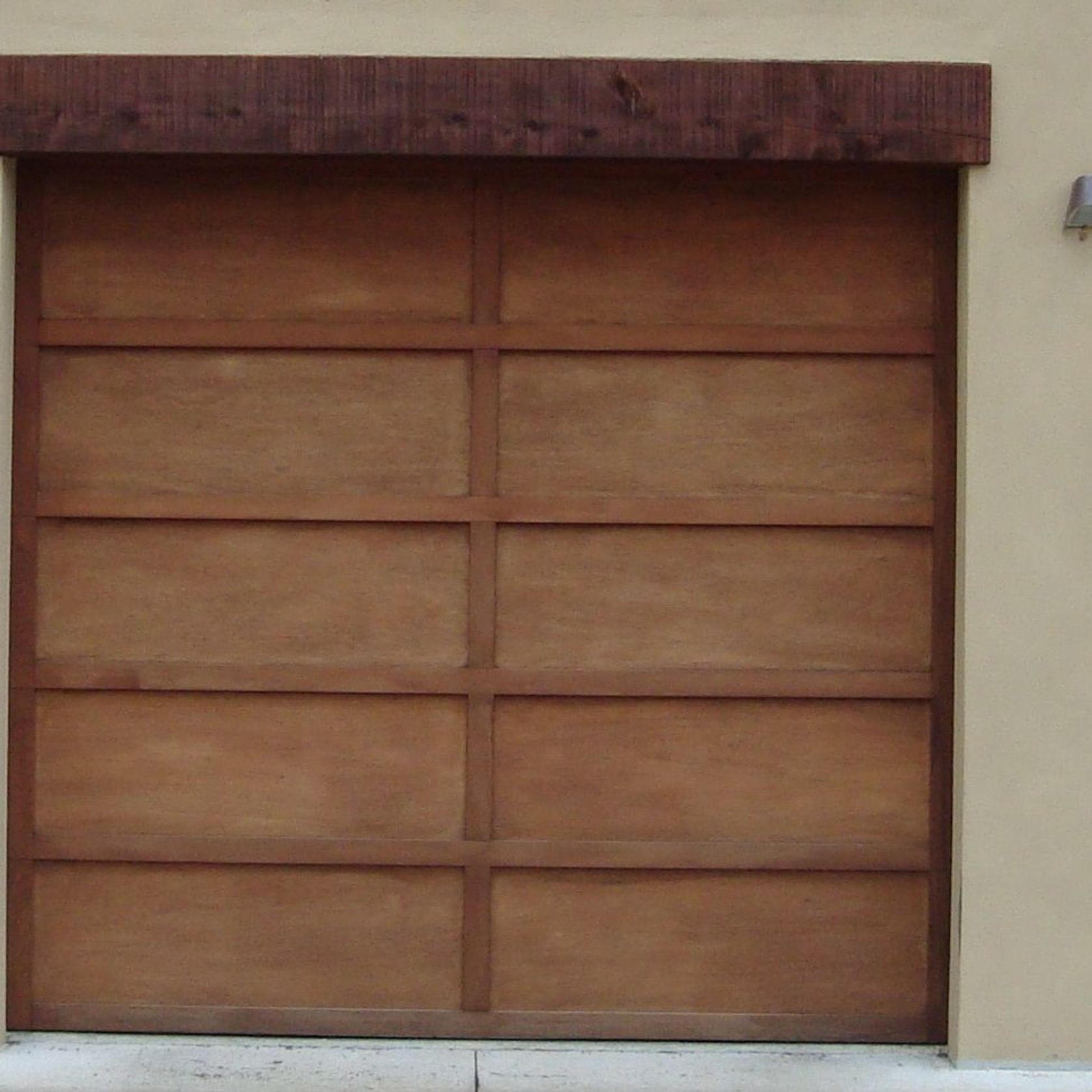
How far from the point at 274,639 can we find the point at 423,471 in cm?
61

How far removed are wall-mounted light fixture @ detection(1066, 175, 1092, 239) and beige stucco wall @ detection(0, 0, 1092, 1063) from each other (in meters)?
0.04

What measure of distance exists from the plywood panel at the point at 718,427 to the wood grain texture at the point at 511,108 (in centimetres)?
59

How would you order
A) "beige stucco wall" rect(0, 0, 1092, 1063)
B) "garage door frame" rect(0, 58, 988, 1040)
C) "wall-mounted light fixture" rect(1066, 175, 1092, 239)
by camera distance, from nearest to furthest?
"wall-mounted light fixture" rect(1066, 175, 1092, 239) < "beige stucco wall" rect(0, 0, 1092, 1063) < "garage door frame" rect(0, 58, 988, 1040)

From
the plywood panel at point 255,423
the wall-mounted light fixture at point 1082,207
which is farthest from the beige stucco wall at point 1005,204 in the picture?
the plywood panel at point 255,423

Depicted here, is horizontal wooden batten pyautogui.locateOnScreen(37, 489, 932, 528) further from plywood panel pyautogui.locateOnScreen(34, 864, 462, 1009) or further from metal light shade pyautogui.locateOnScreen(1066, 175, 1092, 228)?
plywood panel pyautogui.locateOnScreen(34, 864, 462, 1009)

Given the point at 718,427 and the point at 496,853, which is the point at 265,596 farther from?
the point at 718,427

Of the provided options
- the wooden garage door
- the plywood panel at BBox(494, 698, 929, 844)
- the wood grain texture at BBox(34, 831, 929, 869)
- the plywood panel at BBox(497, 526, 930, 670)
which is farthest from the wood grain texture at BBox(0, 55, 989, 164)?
the wood grain texture at BBox(34, 831, 929, 869)

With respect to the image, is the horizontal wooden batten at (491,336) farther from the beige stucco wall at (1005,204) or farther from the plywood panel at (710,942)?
the plywood panel at (710,942)

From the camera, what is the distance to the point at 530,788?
4531 millimetres

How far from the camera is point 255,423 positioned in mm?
4535

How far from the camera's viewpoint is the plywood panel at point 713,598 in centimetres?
453

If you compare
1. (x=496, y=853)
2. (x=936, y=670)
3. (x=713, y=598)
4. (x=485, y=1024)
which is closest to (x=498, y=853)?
(x=496, y=853)

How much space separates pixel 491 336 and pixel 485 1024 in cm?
188

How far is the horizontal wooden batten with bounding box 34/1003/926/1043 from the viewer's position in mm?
4531
